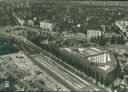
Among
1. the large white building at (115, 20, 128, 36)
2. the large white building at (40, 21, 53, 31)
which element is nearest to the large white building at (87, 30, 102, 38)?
the large white building at (115, 20, 128, 36)

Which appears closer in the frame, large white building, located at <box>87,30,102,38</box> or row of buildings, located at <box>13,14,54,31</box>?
large white building, located at <box>87,30,102,38</box>

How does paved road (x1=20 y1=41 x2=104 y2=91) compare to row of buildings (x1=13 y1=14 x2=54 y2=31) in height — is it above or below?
below

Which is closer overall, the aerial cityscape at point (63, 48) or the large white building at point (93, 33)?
the aerial cityscape at point (63, 48)

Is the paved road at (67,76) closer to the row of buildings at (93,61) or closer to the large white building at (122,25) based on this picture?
the row of buildings at (93,61)

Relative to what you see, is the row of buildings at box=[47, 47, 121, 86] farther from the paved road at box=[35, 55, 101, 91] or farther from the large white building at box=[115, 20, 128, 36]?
the large white building at box=[115, 20, 128, 36]

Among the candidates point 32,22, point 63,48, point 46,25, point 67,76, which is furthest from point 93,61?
point 32,22

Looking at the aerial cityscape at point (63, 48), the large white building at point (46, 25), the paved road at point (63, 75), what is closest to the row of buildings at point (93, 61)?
the aerial cityscape at point (63, 48)

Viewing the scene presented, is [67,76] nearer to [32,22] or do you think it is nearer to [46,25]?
[46,25]

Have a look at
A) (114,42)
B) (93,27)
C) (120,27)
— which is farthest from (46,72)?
(120,27)

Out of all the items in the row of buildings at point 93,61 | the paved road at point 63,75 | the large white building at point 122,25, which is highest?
the large white building at point 122,25
